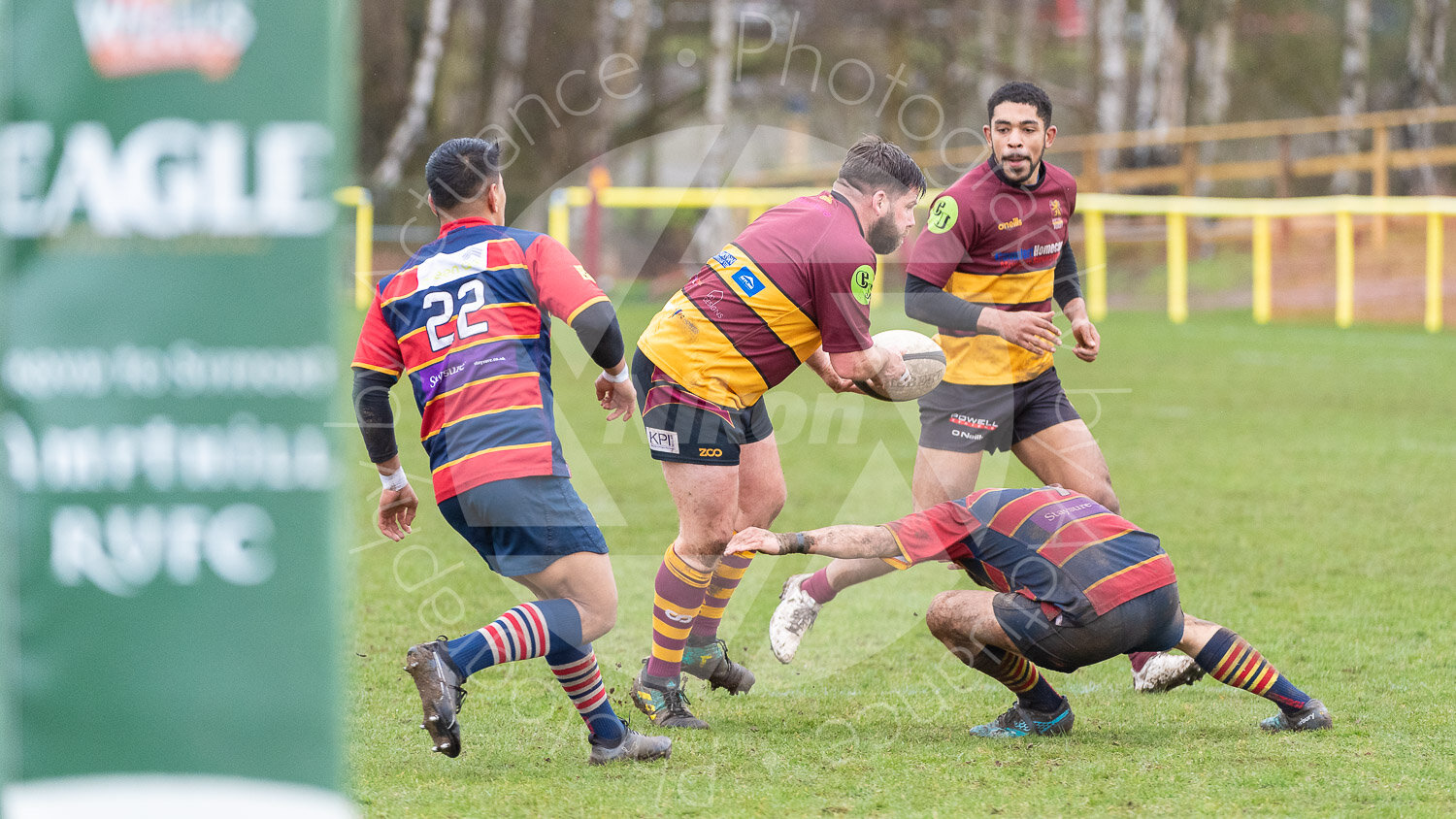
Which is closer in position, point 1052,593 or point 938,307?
point 1052,593

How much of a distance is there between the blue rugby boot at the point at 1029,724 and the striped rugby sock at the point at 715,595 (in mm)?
1026

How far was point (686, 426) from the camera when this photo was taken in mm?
4770

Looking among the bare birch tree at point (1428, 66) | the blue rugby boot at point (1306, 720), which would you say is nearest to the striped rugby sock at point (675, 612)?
the blue rugby boot at point (1306, 720)

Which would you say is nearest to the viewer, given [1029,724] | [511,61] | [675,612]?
[1029,724]

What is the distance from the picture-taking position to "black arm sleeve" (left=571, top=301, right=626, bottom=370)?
4.01m

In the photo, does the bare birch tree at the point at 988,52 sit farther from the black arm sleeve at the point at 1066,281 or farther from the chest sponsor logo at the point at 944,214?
the chest sponsor logo at the point at 944,214

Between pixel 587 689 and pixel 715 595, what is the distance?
1062 mm

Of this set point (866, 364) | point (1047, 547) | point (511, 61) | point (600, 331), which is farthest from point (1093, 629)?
point (511, 61)

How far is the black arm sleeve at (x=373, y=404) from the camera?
4.23 m

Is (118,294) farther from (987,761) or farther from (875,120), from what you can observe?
(875,120)

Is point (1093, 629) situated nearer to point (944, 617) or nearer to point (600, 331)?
point (944, 617)

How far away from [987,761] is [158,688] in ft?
9.36

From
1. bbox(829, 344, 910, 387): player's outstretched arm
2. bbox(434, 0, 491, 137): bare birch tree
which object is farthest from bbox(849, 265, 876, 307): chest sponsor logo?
bbox(434, 0, 491, 137): bare birch tree

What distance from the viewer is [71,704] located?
6.26 feet
